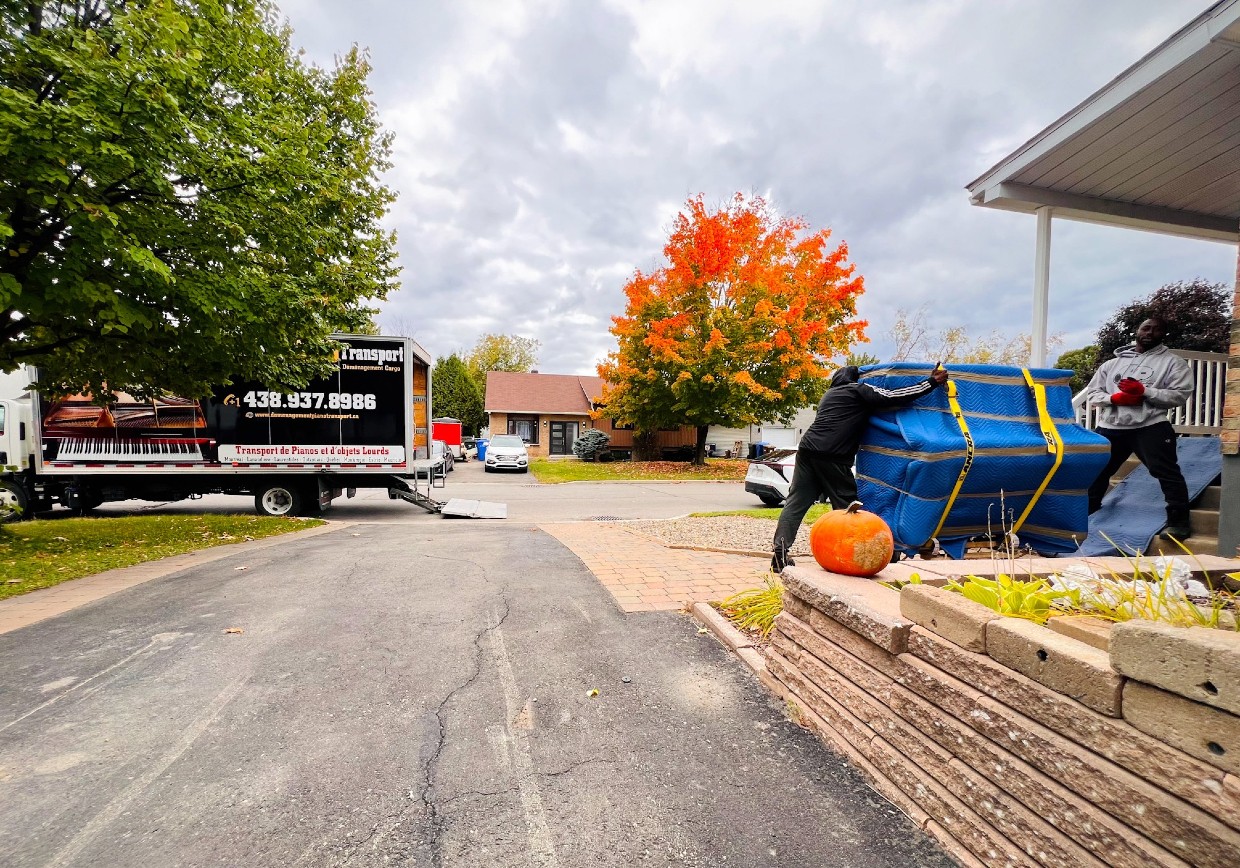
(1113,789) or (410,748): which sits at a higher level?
(1113,789)

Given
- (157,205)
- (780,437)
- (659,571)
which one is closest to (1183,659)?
(659,571)

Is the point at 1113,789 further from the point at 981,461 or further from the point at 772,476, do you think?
the point at 772,476

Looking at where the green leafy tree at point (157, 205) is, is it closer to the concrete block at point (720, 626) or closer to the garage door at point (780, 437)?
the concrete block at point (720, 626)

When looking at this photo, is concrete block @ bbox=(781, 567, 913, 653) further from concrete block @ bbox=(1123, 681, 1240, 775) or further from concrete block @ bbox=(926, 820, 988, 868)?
concrete block @ bbox=(1123, 681, 1240, 775)

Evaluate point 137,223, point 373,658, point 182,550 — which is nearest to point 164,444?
point 182,550

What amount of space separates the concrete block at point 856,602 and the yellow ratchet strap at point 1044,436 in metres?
1.98

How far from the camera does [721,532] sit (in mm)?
7957

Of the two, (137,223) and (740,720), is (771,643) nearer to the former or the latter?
(740,720)

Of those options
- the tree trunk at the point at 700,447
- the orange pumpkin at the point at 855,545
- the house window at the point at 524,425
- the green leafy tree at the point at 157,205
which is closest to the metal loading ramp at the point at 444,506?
the green leafy tree at the point at 157,205

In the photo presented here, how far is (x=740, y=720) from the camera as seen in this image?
268cm

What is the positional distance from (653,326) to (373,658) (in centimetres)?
1849

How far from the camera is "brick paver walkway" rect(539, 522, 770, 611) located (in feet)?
15.0

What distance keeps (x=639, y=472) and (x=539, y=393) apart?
16.1 meters

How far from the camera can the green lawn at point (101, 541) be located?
18.3 feet
